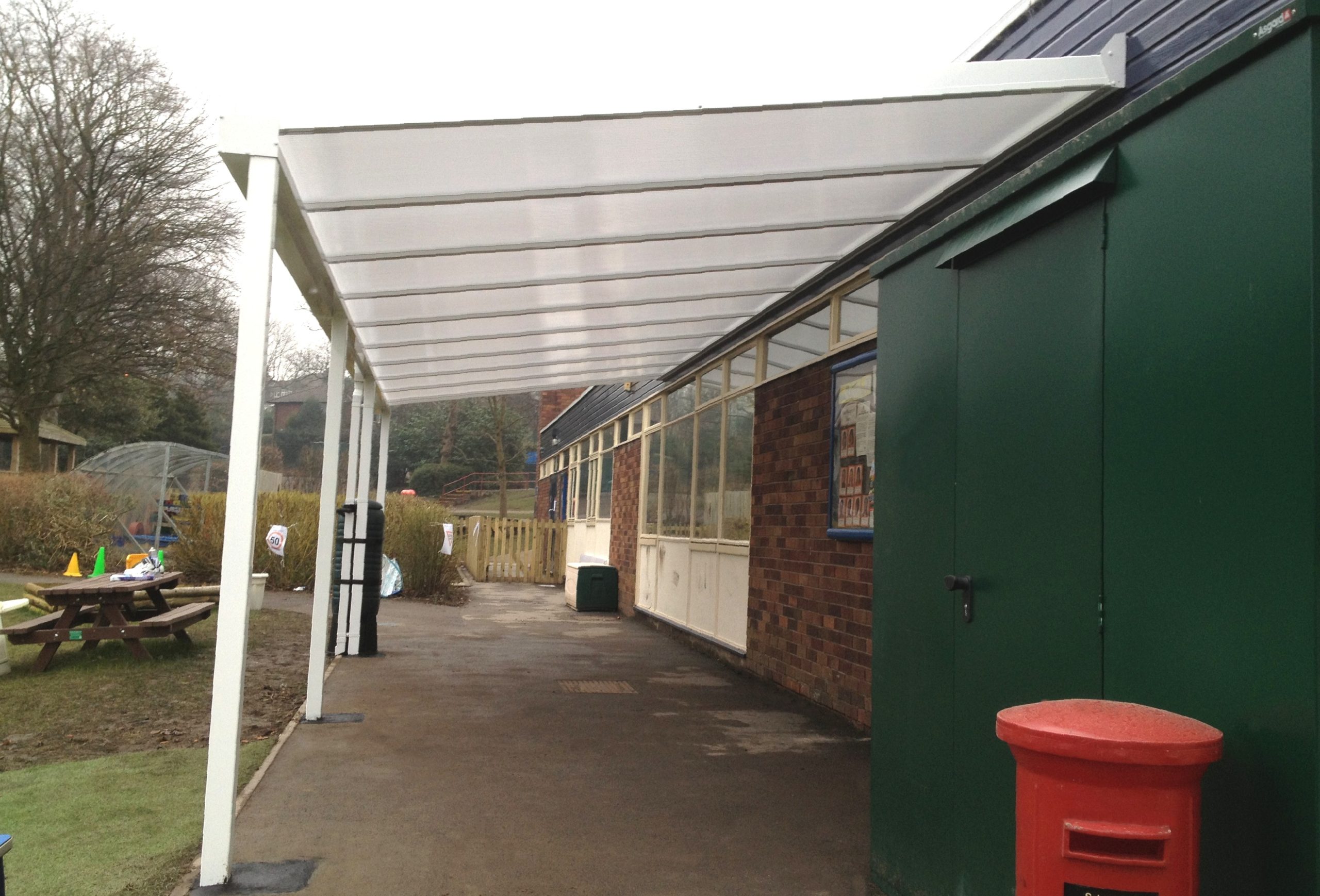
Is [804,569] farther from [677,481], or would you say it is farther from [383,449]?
[383,449]

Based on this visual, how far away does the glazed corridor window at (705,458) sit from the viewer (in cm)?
978

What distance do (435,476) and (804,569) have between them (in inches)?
1676

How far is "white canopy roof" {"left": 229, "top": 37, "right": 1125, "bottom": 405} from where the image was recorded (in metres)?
4.24

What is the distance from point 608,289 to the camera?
716 cm

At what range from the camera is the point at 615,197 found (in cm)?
517

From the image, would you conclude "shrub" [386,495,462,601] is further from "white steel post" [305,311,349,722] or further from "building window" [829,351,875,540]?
"building window" [829,351,875,540]

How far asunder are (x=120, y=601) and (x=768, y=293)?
5953 mm

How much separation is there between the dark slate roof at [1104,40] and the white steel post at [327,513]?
3331 millimetres

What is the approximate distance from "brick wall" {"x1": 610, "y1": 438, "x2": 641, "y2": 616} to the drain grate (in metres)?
5.82

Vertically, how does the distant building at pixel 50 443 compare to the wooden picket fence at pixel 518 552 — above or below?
above

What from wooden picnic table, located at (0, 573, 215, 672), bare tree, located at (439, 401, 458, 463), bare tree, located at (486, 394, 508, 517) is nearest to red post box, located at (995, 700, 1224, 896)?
wooden picnic table, located at (0, 573, 215, 672)

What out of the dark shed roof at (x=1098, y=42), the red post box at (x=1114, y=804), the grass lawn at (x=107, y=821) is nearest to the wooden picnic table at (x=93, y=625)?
the grass lawn at (x=107, y=821)

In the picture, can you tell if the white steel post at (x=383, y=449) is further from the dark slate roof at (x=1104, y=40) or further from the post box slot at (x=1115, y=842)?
the post box slot at (x=1115, y=842)

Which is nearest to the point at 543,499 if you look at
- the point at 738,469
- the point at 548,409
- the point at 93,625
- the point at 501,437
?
the point at 548,409
